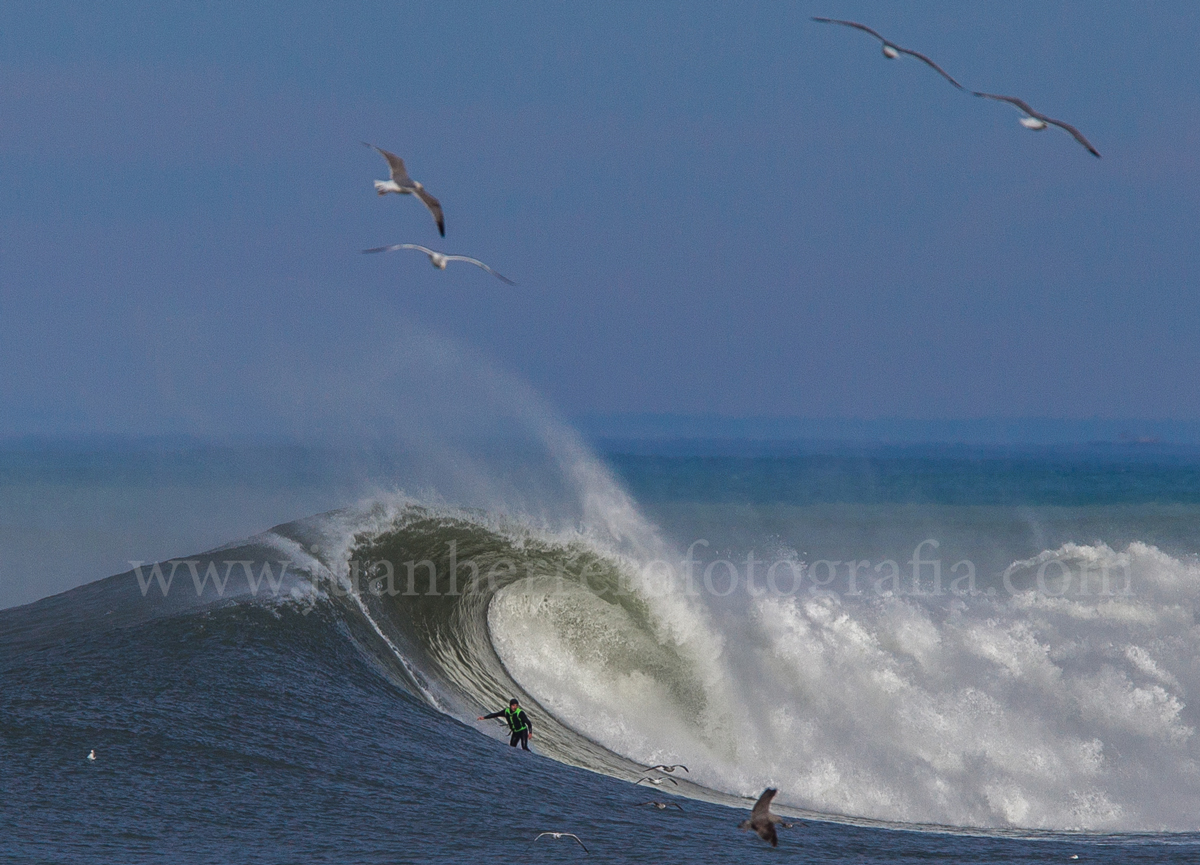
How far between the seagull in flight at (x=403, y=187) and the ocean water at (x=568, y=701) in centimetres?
420

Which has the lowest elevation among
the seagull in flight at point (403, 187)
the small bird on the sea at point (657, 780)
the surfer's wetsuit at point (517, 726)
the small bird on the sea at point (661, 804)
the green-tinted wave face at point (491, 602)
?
the small bird on the sea at point (661, 804)

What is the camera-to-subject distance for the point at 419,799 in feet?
27.2

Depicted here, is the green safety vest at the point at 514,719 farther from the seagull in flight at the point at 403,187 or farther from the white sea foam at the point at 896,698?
the seagull in flight at the point at 403,187

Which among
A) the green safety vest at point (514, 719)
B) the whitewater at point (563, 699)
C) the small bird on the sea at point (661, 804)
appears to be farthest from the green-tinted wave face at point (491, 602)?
the small bird on the sea at point (661, 804)

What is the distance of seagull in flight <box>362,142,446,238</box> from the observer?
7.64 metres

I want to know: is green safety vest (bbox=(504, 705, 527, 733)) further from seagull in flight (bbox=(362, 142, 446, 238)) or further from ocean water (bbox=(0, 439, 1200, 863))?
seagull in flight (bbox=(362, 142, 446, 238))

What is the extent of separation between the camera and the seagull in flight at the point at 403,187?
764 cm

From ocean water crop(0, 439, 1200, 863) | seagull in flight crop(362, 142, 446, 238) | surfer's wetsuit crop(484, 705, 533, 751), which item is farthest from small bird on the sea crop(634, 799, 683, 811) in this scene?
seagull in flight crop(362, 142, 446, 238)

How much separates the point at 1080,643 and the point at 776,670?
486 cm

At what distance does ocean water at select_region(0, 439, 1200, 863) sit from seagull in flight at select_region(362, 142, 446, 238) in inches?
166

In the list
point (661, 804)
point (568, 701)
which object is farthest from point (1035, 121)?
point (568, 701)

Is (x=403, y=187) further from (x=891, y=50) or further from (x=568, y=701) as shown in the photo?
(x=568, y=701)

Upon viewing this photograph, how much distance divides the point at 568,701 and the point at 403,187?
809 centimetres

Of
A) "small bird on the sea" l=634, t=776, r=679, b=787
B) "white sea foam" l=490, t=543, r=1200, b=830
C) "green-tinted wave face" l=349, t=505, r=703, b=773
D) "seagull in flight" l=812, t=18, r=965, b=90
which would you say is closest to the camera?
"seagull in flight" l=812, t=18, r=965, b=90
